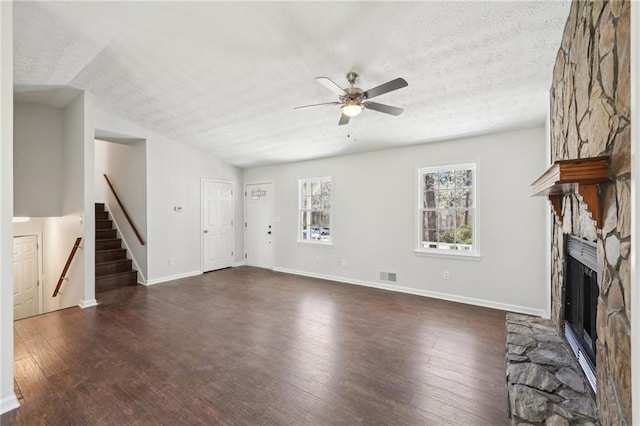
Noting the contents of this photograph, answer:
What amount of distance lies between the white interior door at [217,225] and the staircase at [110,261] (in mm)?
1432

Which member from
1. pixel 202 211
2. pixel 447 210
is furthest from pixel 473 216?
pixel 202 211

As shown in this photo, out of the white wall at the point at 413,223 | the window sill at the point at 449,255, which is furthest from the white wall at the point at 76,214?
the window sill at the point at 449,255

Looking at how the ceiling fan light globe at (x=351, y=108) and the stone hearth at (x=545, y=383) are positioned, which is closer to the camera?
the stone hearth at (x=545, y=383)

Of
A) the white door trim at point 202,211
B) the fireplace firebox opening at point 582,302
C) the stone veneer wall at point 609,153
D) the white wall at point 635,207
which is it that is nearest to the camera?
the white wall at point 635,207

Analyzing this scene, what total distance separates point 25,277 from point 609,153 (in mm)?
8778

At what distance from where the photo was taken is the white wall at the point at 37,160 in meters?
4.47

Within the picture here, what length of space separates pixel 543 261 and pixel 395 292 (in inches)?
83.6

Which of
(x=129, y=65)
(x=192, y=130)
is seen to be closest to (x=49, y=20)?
(x=129, y=65)

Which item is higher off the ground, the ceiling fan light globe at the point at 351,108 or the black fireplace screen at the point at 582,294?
the ceiling fan light globe at the point at 351,108

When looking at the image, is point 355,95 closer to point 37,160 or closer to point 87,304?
point 87,304

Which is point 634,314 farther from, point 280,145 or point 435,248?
point 280,145

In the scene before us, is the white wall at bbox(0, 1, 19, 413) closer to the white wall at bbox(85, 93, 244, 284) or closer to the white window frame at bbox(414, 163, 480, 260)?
the white wall at bbox(85, 93, 244, 284)

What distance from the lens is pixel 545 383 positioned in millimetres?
1712

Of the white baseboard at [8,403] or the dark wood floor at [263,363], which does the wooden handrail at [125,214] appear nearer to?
the dark wood floor at [263,363]
